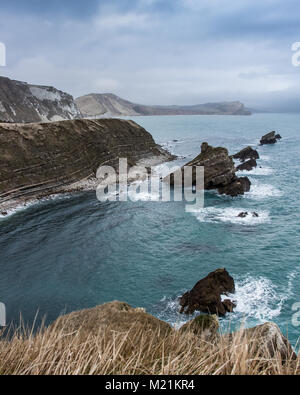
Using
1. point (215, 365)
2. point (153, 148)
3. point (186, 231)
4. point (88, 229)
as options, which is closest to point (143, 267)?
point (186, 231)

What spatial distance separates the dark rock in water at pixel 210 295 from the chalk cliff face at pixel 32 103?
97.2 m

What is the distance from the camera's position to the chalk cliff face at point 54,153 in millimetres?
46938

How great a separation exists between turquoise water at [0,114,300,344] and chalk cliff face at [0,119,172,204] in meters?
5.22

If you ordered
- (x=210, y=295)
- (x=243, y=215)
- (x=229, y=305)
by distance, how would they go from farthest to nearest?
(x=243, y=215)
(x=210, y=295)
(x=229, y=305)

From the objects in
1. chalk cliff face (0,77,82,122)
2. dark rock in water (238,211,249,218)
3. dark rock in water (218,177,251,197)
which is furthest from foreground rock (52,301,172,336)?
chalk cliff face (0,77,82,122)

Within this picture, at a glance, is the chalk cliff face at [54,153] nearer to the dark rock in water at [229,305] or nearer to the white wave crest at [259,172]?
the white wave crest at [259,172]

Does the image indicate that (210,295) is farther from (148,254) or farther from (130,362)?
(130,362)

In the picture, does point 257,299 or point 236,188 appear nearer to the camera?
point 257,299

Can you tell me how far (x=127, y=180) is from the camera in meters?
57.3

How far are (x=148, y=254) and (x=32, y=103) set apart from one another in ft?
353

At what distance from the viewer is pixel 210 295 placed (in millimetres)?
21250

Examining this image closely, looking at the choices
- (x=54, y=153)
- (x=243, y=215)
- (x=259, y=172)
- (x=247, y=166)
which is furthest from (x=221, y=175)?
(x=54, y=153)
